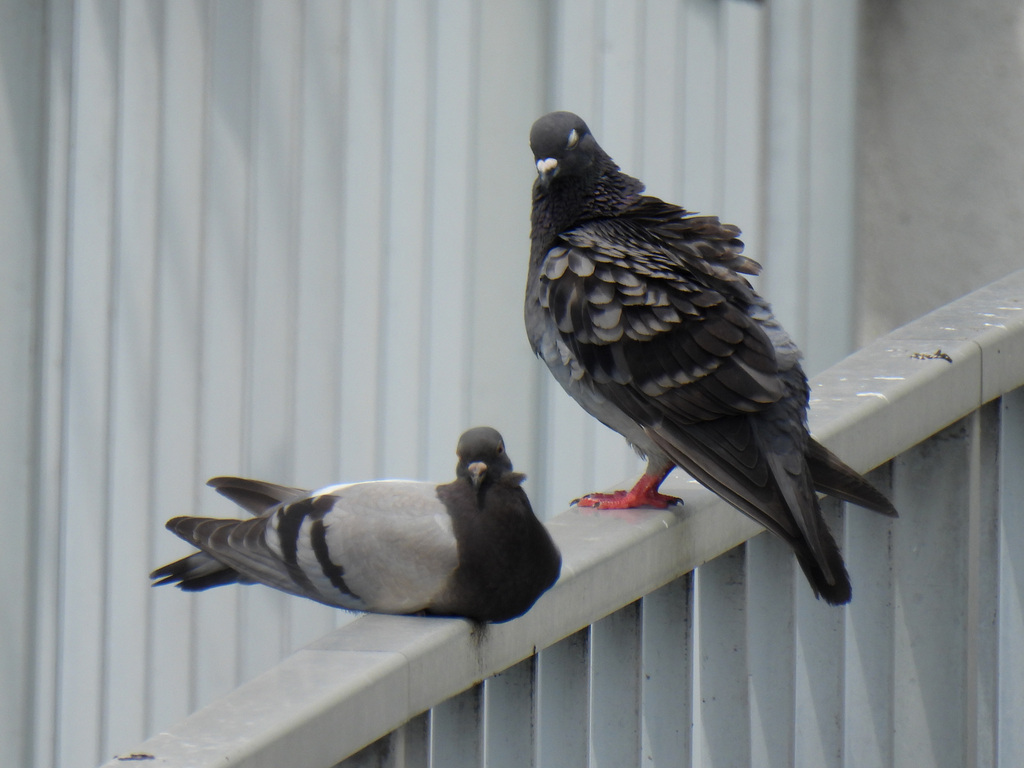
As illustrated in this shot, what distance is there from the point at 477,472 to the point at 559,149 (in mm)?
1040

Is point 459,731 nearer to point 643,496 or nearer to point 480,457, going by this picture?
point 480,457

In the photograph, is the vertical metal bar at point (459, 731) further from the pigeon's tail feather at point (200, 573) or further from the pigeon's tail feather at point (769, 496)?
the pigeon's tail feather at point (200, 573)

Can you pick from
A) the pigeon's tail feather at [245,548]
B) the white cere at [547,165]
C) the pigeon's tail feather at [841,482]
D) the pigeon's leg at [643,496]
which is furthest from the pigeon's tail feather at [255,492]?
the pigeon's tail feather at [841,482]

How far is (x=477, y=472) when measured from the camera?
1819mm

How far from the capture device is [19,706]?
4.20 m

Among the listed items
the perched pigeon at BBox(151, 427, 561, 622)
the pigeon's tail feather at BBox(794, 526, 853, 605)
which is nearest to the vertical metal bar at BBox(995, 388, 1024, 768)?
the pigeon's tail feather at BBox(794, 526, 853, 605)

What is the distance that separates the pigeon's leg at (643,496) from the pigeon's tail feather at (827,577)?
0.86 ft

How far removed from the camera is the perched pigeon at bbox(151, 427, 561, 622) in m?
1.63

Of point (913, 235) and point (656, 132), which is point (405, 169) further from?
point (913, 235)

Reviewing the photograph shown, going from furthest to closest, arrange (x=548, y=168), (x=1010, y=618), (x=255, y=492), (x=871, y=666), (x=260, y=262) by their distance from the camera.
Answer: (x=260, y=262), (x=548, y=168), (x=255, y=492), (x=1010, y=618), (x=871, y=666)

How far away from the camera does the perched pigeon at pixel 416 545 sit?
163 centimetres

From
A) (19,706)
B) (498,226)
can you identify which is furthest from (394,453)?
(19,706)

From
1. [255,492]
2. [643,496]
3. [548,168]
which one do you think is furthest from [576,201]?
[255,492]

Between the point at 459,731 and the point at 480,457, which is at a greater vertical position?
the point at 480,457
